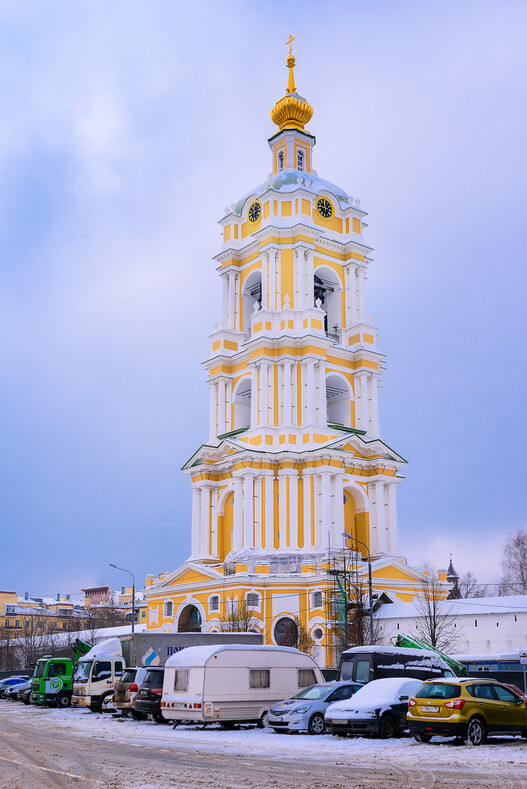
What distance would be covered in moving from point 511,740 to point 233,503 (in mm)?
38496

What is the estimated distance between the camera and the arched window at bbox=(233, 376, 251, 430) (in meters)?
62.4

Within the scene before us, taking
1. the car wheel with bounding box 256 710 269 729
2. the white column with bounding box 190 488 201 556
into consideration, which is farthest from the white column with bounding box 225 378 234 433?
the car wheel with bounding box 256 710 269 729

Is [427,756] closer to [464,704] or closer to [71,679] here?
[464,704]

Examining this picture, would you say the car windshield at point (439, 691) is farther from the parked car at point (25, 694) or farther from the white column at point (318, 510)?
the white column at point (318, 510)

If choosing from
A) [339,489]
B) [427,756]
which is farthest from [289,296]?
[427,756]

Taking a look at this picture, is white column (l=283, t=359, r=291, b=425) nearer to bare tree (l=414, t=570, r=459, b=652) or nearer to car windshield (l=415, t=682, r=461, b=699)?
bare tree (l=414, t=570, r=459, b=652)

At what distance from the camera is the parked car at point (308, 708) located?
22.2 meters

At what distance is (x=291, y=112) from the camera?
228ft

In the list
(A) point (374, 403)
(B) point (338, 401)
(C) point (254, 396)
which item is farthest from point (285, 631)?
(B) point (338, 401)

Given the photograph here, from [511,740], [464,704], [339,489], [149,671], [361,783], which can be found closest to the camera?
[361,783]

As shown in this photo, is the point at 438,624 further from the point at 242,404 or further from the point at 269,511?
the point at 242,404

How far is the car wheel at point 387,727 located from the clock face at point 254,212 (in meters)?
48.5

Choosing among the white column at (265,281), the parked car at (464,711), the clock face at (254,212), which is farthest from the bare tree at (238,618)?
the clock face at (254,212)

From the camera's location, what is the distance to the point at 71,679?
36.6m
